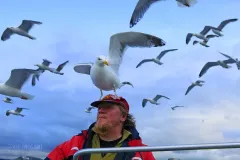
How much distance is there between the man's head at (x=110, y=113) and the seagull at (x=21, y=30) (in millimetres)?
13789

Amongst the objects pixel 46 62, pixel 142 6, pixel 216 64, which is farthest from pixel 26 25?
pixel 142 6

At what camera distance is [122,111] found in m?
3.02

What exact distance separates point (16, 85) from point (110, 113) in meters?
11.3

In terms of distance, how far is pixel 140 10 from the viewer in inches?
382

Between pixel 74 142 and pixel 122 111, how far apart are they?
384 millimetres

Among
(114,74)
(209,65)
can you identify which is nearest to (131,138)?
(114,74)

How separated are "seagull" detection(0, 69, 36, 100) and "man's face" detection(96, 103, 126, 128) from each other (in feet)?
35.4

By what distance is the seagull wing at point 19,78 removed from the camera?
Answer: 1348 cm

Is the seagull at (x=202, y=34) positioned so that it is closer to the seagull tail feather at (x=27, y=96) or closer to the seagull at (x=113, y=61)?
the seagull tail feather at (x=27, y=96)

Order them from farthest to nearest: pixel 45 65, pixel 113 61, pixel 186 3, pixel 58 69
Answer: pixel 45 65, pixel 58 69, pixel 186 3, pixel 113 61

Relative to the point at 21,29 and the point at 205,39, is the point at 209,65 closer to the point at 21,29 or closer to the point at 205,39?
the point at 205,39

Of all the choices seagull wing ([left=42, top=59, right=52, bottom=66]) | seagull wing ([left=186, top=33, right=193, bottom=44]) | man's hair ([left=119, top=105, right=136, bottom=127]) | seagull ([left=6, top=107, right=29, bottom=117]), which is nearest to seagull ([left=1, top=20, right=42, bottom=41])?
seagull wing ([left=42, top=59, right=52, bottom=66])

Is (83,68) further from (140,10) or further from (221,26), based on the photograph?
(221,26)

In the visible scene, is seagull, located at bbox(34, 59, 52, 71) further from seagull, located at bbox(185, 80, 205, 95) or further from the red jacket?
the red jacket
